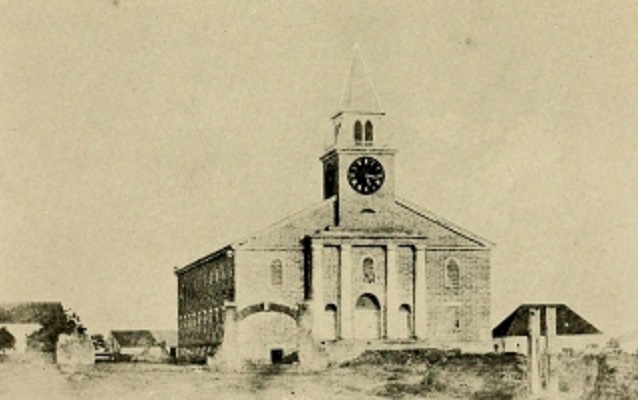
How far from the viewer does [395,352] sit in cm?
3631

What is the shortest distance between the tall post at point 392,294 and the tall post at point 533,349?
23.3ft

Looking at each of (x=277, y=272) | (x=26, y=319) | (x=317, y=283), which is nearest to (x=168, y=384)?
(x=26, y=319)

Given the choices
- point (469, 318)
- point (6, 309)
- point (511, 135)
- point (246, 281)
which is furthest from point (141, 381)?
point (469, 318)

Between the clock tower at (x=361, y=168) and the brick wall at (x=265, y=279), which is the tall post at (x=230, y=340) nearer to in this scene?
the brick wall at (x=265, y=279)

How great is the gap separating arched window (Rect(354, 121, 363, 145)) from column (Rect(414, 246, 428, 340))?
3.58 meters

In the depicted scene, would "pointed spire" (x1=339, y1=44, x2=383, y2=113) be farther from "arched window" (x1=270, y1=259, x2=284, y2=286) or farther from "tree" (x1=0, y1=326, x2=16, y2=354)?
"tree" (x1=0, y1=326, x2=16, y2=354)

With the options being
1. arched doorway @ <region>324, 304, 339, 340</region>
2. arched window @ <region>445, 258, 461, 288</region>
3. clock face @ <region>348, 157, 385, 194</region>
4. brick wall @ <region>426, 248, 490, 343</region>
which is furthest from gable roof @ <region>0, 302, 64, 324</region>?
arched window @ <region>445, 258, 461, 288</region>

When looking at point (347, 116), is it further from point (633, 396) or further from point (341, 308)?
point (633, 396)

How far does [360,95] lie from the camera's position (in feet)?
122

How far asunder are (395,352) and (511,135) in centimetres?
813

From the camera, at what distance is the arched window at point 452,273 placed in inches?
1569

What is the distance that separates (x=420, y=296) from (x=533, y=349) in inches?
292

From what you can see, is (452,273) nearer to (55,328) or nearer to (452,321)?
(452,321)

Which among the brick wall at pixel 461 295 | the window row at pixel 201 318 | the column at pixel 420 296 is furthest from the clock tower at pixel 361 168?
the window row at pixel 201 318
